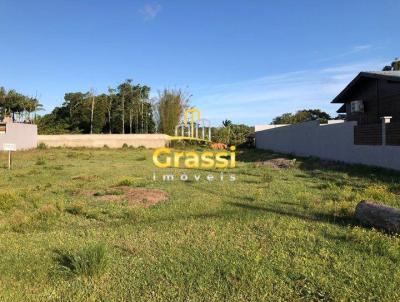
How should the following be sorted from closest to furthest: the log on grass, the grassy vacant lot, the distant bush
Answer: the grassy vacant lot → the log on grass → the distant bush

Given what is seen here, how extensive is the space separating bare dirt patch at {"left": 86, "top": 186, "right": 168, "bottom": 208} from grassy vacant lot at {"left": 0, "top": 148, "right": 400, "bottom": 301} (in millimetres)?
193

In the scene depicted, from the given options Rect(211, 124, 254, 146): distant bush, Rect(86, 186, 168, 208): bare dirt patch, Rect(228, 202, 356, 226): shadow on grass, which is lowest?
Rect(228, 202, 356, 226): shadow on grass

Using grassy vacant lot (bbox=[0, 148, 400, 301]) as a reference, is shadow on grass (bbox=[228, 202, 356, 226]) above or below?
above

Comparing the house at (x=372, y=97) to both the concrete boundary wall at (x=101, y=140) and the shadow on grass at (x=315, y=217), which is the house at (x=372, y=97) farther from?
the concrete boundary wall at (x=101, y=140)

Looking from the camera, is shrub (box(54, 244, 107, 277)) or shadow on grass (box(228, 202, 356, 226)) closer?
shrub (box(54, 244, 107, 277))

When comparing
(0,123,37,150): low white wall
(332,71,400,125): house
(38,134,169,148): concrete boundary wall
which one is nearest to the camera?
(332,71,400,125): house

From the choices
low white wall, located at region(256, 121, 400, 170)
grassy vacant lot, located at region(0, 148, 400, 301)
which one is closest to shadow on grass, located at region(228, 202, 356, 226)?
grassy vacant lot, located at region(0, 148, 400, 301)

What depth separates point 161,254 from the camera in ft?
15.9

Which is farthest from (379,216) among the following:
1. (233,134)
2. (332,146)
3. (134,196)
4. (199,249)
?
(233,134)

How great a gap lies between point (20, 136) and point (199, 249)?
32.1 meters

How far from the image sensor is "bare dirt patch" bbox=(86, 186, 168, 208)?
8.43 m

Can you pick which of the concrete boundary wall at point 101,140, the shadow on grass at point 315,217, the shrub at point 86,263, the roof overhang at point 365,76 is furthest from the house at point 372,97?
the concrete boundary wall at point 101,140

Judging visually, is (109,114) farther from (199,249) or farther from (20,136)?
(199,249)

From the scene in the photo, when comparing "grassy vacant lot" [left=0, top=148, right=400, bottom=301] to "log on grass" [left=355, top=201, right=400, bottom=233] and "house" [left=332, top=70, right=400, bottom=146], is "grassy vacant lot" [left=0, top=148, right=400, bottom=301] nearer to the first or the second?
"log on grass" [left=355, top=201, right=400, bottom=233]
